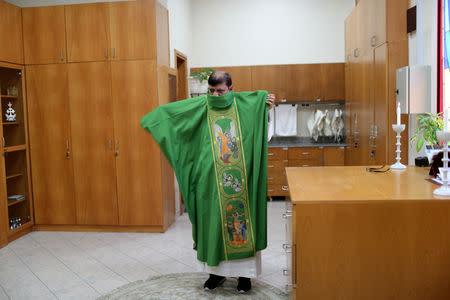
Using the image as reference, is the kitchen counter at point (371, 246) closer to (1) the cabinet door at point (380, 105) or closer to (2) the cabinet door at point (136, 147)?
(1) the cabinet door at point (380, 105)

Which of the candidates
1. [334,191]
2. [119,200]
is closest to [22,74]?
[119,200]

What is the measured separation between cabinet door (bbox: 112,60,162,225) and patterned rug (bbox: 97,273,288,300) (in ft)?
4.70

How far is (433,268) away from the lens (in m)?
1.91

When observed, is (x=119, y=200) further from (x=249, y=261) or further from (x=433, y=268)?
(x=433, y=268)

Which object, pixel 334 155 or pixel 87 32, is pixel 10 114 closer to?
pixel 87 32

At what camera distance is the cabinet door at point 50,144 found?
475 centimetres

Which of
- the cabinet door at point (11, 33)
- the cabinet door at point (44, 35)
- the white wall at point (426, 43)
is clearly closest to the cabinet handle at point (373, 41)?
the white wall at point (426, 43)

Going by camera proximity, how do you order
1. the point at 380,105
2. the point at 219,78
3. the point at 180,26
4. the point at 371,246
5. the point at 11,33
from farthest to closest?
1. the point at 180,26
2. the point at 11,33
3. the point at 380,105
4. the point at 219,78
5. the point at 371,246

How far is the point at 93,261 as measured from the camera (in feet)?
12.5

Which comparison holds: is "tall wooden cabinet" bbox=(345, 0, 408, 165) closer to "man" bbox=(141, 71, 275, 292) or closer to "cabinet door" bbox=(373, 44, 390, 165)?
"cabinet door" bbox=(373, 44, 390, 165)

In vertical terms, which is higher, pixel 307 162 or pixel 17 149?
pixel 17 149

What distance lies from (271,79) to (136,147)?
8.89 ft

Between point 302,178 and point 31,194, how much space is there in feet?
11.6

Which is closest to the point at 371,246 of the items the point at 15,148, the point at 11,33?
the point at 15,148
